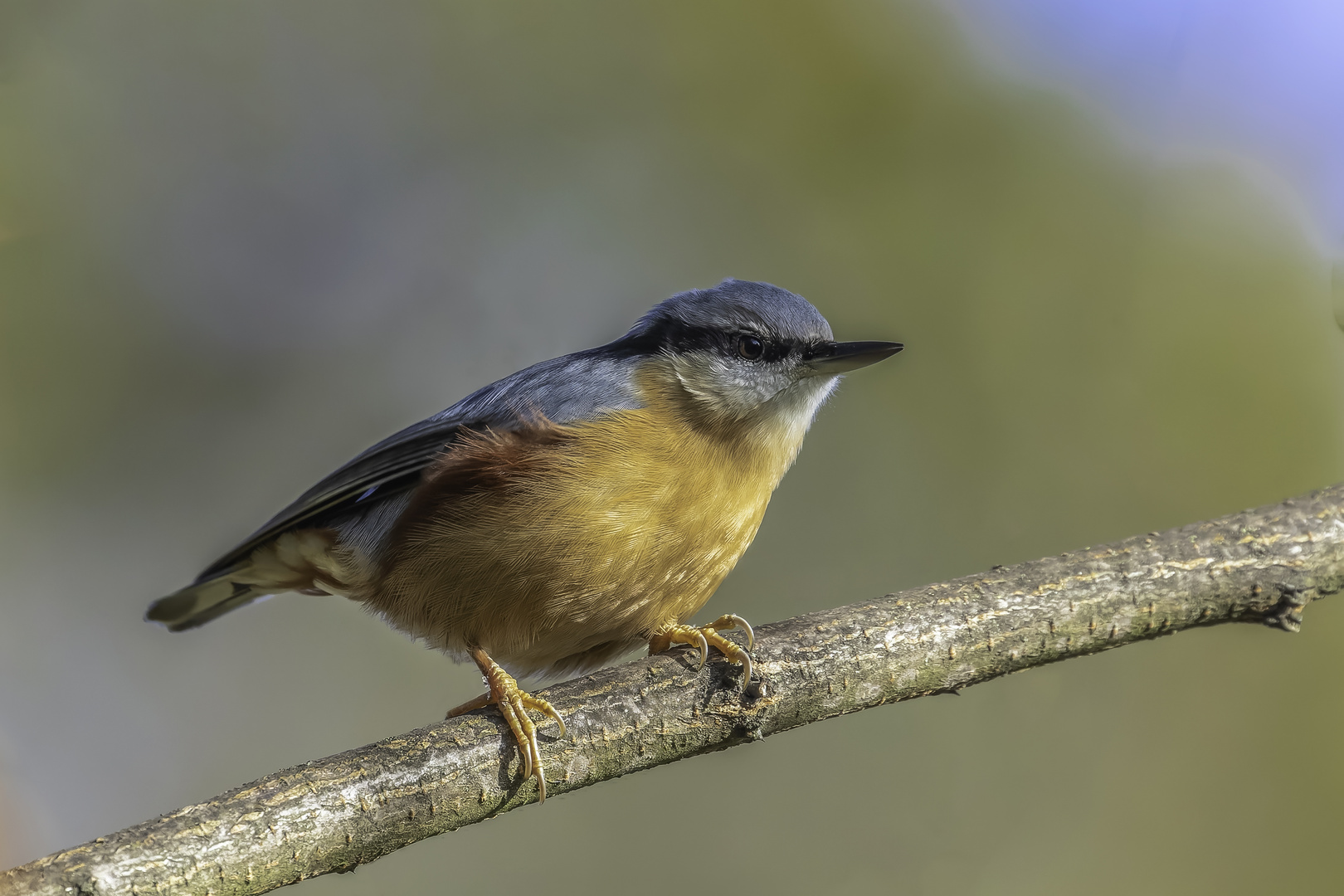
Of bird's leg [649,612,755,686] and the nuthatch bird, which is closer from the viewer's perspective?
bird's leg [649,612,755,686]

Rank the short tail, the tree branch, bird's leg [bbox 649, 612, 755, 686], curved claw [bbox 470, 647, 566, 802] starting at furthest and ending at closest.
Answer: the short tail < bird's leg [bbox 649, 612, 755, 686] < curved claw [bbox 470, 647, 566, 802] < the tree branch

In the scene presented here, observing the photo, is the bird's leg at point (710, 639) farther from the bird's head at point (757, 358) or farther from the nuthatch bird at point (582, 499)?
the bird's head at point (757, 358)

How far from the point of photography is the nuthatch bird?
2.30m

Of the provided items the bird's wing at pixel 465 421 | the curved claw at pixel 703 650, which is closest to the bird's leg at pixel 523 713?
the curved claw at pixel 703 650

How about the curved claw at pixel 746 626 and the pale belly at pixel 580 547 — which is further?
the pale belly at pixel 580 547

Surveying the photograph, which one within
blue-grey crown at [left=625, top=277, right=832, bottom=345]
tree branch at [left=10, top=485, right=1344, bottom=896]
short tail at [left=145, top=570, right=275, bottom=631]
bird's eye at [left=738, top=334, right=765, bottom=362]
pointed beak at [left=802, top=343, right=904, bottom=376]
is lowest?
tree branch at [left=10, top=485, right=1344, bottom=896]

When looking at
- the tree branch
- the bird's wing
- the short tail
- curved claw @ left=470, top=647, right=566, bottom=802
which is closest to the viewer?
the tree branch

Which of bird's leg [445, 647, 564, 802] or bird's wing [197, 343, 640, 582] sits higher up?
bird's wing [197, 343, 640, 582]

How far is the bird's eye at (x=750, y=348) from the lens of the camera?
8.85 ft

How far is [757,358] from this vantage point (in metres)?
2.70

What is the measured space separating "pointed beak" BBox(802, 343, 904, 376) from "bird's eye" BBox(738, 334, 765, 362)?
14cm

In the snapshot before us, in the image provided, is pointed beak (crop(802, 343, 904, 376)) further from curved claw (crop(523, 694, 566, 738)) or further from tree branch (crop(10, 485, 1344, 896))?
curved claw (crop(523, 694, 566, 738))

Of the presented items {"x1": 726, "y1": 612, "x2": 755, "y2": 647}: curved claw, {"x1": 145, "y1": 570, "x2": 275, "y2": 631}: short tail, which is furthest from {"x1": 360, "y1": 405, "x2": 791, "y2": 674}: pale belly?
{"x1": 145, "y1": 570, "x2": 275, "y2": 631}: short tail

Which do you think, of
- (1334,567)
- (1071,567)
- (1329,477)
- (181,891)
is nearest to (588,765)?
(181,891)
